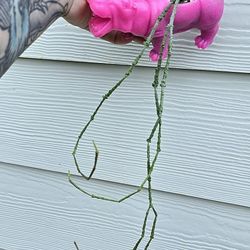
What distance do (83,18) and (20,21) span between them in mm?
184

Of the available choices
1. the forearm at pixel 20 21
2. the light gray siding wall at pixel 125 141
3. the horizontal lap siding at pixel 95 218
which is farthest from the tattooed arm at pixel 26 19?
the horizontal lap siding at pixel 95 218

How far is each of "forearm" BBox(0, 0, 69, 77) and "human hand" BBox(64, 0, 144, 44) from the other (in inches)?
1.0

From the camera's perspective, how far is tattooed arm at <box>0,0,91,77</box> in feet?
2.42

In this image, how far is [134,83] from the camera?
1.06 m

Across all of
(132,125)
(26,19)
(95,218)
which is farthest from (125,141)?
(26,19)

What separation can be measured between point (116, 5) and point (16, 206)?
632mm

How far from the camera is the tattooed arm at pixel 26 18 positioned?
737 millimetres

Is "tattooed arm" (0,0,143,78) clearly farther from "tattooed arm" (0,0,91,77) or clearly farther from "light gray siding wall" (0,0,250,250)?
"light gray siding wall" (0,0,250,250)

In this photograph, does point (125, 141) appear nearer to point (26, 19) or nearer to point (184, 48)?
point (184, 48)

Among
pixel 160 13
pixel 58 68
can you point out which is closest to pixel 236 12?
pixel 160 13

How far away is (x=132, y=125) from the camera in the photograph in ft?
3.57

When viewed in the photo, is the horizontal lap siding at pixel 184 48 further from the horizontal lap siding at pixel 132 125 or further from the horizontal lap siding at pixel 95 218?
the horizontal lap siding at pixel 95 218

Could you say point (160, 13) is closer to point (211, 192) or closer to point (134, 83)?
point (134, 83)

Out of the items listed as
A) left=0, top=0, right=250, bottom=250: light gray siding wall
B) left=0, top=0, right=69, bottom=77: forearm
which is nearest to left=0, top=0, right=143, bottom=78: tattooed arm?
left=0, top=0, right=69, bottom=77: forearm
